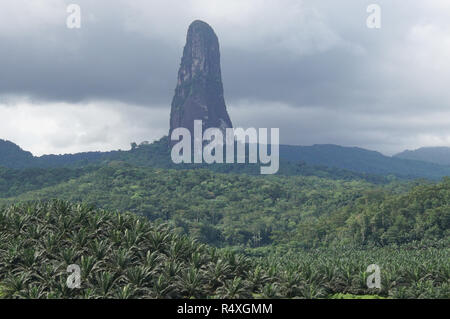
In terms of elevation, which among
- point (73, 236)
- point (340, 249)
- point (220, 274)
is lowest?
point (340, 249)

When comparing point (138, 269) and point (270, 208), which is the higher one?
point (138, 269)

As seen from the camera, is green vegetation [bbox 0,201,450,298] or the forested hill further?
the forested hill

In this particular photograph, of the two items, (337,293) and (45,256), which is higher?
(45,256)

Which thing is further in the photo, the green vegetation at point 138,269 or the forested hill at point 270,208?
the forested hill at point 270,208
